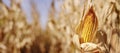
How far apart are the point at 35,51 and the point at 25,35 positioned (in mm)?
98

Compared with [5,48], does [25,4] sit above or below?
above

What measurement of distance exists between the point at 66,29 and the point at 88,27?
0.16m

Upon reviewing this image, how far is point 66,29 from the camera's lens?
155 centimetres

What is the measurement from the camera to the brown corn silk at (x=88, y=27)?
63.6 inches

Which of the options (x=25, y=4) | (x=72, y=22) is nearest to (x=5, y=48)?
(x=25, y=4)

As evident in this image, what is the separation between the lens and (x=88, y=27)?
1.65 meters

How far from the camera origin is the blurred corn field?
1412mm

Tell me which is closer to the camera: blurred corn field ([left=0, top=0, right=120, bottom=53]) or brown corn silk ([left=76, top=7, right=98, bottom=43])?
blurred corn field ([left=0, top=0, right=120, bottom=53])

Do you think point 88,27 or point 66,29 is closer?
point 66,29

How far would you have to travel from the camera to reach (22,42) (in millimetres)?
1430

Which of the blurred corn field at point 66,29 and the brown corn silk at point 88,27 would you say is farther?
the brown corn silk at point 88,27

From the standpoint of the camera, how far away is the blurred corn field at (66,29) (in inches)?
55.6

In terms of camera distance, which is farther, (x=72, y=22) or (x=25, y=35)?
(x=72, y=22)

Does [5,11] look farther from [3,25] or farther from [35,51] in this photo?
[35,51]
